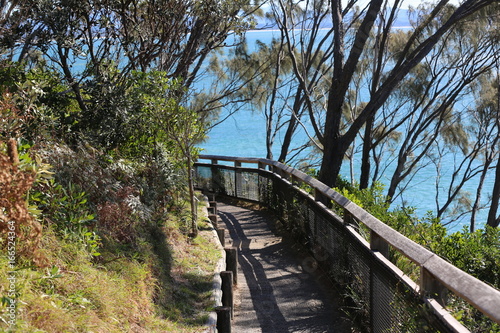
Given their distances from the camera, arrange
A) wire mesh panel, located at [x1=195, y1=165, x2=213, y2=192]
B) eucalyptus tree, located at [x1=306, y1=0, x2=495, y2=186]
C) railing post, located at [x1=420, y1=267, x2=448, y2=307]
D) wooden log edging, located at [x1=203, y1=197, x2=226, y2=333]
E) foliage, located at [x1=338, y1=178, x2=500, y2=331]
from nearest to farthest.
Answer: railing post, located at [x1=420, y1=267, x2=448, y2=307], wooden log edging, located at [x1=203, y1=197, x2=226, y2=333], foliage, located at [x1=338, y1=178, x2=500, y2=331], eucalyptus tree, located at [x1=306, y1=0, x2=495, y2=186], wire mesh panel, located at [x1=195, y1=165, x2=213, y2=192]

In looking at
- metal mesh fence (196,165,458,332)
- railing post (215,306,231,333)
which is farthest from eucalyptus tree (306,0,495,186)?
railing post (215,306,231,333)

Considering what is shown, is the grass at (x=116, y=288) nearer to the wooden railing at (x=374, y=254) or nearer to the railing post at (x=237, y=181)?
the wooden railing at (x=374, y=254)

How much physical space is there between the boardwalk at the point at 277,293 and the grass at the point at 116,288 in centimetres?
59

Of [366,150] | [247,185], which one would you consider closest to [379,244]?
[247,185]

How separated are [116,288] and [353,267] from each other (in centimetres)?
244

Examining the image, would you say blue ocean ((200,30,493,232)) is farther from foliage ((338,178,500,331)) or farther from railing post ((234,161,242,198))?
foliage ((338,178,500,331))

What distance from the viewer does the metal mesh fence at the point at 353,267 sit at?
12.4 ft

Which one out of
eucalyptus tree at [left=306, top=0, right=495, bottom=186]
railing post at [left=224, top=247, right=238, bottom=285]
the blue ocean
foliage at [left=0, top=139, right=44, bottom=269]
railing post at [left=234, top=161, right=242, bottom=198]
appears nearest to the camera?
foliage at [left=0, top=139, right=44, bottom=269]

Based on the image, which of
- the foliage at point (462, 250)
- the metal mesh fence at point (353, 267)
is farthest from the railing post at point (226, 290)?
the foliage at point (462, 250)

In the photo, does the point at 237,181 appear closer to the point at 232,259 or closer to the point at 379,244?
the point at 232,259

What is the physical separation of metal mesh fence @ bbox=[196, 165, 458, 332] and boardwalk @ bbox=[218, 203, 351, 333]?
247 mm

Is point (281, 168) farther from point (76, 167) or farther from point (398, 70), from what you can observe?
point (76, 167)

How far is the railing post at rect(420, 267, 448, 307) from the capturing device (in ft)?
11.2

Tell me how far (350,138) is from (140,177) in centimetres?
379
